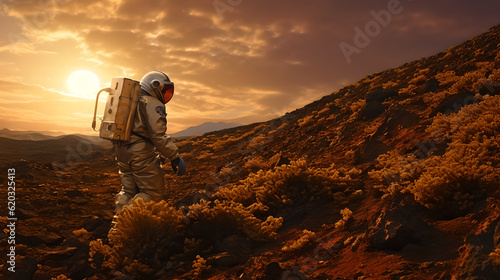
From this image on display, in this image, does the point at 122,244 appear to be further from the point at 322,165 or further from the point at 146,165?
the point at 322,165

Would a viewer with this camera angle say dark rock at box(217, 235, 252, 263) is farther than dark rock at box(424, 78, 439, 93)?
No

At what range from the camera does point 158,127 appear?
5.54 m

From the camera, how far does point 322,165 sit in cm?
830

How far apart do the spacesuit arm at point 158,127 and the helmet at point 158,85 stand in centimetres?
36

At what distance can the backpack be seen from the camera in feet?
18.2

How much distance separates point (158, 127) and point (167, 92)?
85cm

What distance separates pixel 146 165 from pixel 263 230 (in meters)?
2.50

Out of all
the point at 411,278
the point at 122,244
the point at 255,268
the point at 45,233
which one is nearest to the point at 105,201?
the point at 45,233

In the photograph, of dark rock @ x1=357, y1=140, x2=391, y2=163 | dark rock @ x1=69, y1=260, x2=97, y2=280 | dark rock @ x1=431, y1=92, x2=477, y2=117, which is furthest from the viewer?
dark rock @ x1=431, y1=92, x2=477, y2=117

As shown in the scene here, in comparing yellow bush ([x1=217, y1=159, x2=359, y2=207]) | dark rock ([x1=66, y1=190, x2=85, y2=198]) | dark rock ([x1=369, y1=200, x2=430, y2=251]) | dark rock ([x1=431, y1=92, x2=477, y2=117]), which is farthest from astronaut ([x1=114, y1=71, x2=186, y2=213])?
dark rock ([x1=431, y1=92, x2=477, y2=117])

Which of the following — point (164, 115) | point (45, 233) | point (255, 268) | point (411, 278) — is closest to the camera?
point (411, 278)

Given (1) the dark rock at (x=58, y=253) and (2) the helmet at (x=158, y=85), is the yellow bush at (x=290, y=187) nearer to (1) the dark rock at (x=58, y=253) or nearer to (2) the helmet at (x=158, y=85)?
(2) the helmet at (x=158, y=85)

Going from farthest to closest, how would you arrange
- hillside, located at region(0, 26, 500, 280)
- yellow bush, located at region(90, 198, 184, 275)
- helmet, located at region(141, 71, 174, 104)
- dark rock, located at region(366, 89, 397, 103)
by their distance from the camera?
1. dark rock, located at region(366, 89, 397, 103)
2. helmet, located at region(141, 71, 174, 104)
3. yellow bush, located at region(90, 198, 184, 275)
4. hillside, located at region(0, 26, 500, 280)

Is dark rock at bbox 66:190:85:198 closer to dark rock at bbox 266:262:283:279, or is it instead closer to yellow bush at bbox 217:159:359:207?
yellow bush at bbox 217:159:359:207
